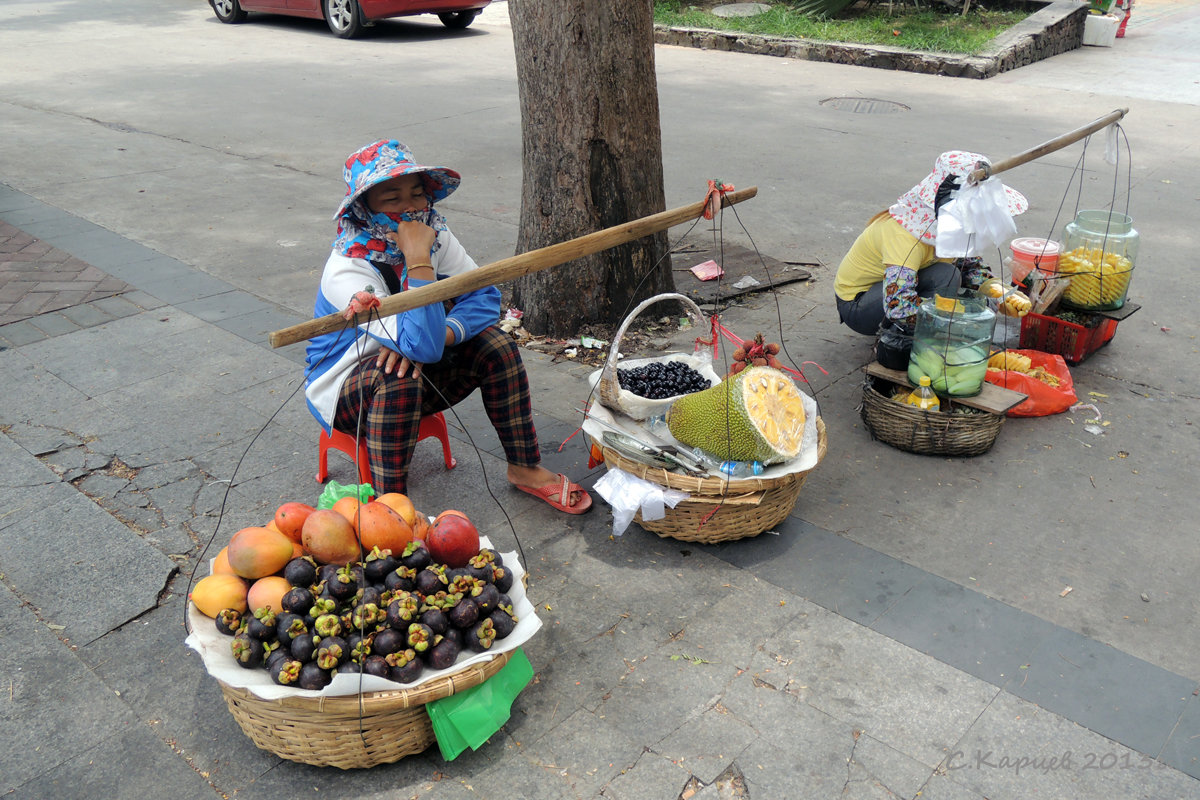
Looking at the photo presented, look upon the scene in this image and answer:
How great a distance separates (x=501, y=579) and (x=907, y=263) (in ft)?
7.87

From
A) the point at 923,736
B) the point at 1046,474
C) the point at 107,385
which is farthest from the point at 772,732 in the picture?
the point at 107,385

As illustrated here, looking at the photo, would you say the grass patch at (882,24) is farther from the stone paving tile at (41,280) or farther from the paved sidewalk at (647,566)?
the stone paving tile at (41,280)

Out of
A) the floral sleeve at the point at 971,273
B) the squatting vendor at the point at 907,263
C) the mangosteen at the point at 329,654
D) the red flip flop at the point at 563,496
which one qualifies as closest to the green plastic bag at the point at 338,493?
the mangosteen at the point at 329,654

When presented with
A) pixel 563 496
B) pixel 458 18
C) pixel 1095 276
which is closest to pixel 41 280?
pixel 563 496

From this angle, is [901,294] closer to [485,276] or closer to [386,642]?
[485,276]

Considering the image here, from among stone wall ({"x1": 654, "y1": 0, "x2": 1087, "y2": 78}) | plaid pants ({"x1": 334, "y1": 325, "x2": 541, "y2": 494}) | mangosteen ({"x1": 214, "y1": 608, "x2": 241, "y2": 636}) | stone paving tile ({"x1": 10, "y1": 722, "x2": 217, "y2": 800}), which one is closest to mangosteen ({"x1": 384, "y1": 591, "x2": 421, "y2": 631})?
mangosteen ({"x1": 214, "y1": 608, "x2": 241, "y2": 636})

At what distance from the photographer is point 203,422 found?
3.96 meters

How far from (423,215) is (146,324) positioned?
268cm

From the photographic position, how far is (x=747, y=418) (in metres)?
2.96

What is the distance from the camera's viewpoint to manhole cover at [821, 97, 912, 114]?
10.0m

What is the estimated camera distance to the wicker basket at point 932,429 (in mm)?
3668

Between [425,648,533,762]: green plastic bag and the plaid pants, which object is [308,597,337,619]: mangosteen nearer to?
[425,648,533,762]: green plastic bag

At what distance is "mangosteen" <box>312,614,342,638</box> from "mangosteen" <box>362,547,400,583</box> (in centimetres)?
18

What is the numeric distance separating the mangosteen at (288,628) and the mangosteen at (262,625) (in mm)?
16
